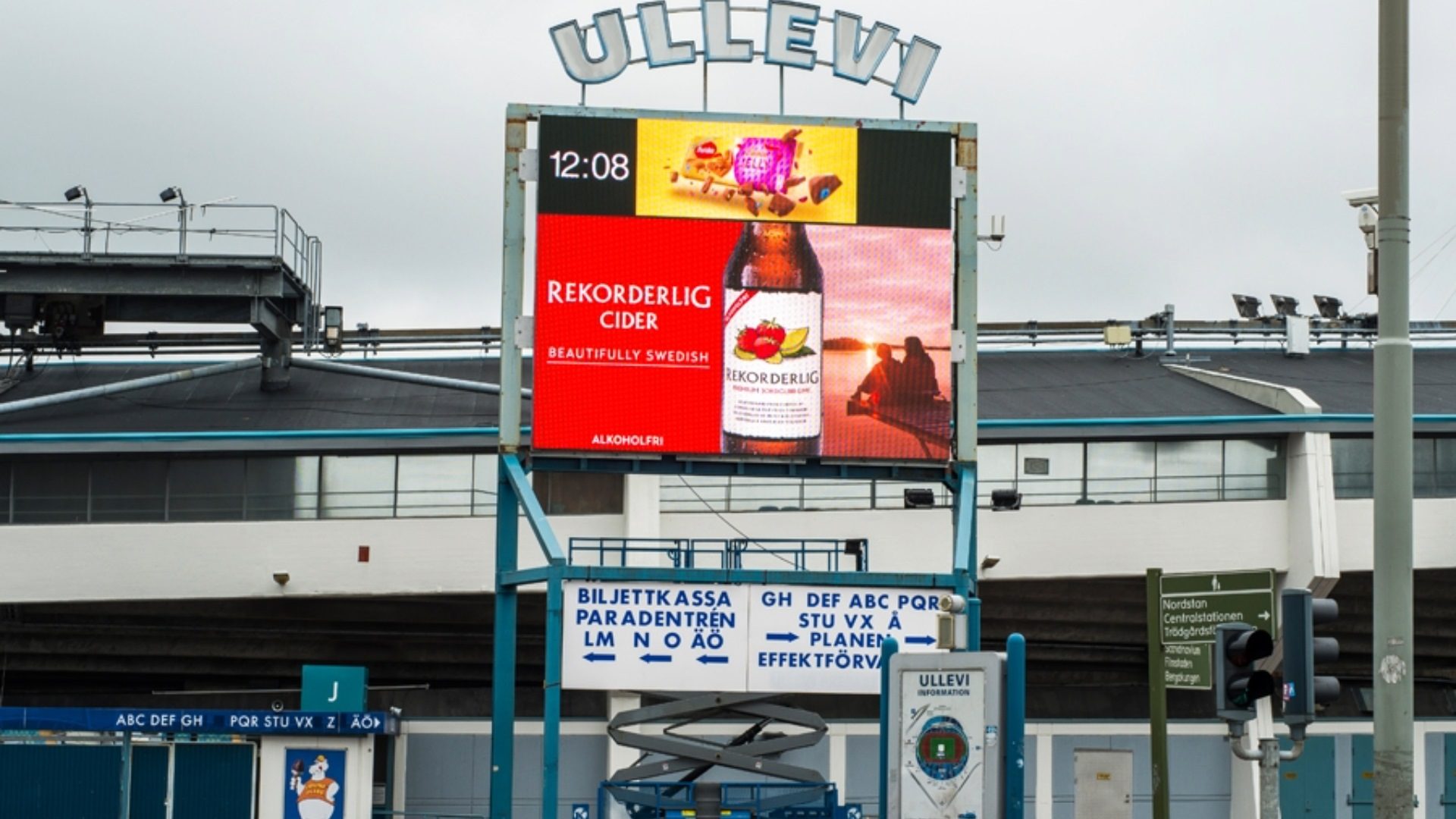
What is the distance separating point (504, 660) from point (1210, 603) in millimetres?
9459

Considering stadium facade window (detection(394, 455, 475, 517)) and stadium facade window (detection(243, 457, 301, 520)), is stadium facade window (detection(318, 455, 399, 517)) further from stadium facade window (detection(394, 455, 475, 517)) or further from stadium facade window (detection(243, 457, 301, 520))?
stadium facade window (detection(243, 457, 301, 520))

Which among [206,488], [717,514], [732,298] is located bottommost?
[717,514]

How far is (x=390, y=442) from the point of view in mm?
39094

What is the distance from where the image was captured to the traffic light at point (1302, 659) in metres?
16.2

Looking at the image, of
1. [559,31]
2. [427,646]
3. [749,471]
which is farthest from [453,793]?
[559,31]

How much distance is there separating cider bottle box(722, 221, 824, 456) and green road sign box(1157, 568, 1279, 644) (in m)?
6.02

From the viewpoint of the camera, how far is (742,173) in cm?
→ 2898

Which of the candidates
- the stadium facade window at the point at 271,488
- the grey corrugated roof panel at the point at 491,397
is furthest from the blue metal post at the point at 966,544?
the stadium facade window at the point at 271,488

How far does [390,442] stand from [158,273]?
7.52 meters

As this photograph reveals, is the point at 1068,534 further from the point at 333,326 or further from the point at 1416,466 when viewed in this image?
the point at 333,326

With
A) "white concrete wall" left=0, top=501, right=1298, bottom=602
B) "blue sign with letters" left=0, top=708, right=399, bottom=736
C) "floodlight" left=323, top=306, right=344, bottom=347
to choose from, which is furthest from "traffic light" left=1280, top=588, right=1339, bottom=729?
"floodlight" left=323, top=306, right=344, bottom=347

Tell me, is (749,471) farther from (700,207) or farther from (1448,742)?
→ (1448,742)

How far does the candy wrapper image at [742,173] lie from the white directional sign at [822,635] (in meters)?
5.41

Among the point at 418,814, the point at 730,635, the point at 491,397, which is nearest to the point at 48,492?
the point at 491,397
